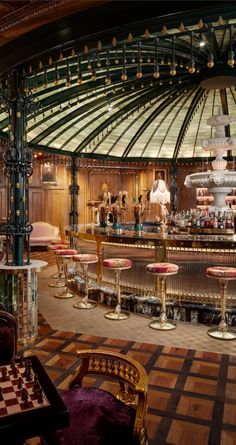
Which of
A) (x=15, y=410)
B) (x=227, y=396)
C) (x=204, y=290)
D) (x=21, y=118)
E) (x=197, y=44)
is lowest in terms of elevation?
(x=227, y=396)

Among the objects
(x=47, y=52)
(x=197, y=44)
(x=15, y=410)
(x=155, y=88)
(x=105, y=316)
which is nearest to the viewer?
(x=15, y=410)

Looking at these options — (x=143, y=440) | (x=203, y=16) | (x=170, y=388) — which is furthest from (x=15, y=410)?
(x=203, y=16)

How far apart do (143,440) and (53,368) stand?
2.05m

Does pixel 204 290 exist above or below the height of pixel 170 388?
above

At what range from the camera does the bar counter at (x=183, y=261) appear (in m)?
5.11

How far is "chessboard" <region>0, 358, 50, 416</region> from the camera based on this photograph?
4.98 feet

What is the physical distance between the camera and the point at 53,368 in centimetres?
349

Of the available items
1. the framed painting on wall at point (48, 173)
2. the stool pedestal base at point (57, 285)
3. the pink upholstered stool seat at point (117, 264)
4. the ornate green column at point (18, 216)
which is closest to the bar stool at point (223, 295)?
the pink upholstered stool seat at point (117, 264)

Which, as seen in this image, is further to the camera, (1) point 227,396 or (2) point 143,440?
(1) point 227,396

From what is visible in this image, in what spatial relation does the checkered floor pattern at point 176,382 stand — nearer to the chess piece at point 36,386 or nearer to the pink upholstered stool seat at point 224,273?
the pink upholstered stool seat at point 224,273

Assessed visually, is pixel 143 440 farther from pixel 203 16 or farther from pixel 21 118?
pixel 21 118

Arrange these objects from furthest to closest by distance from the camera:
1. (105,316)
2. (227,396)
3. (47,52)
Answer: (105,316), (47,52), (227,396)

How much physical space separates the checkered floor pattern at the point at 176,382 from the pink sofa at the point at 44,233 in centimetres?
764

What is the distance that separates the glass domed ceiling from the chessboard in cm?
304
